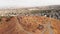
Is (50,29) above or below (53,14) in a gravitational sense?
below

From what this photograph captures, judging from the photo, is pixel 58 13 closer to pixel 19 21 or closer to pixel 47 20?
pixel 47 20

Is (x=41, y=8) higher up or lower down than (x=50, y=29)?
higher up

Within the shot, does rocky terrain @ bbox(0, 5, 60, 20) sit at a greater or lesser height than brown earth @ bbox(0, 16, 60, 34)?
→ greater

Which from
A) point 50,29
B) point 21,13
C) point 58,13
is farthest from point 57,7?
point 21,13

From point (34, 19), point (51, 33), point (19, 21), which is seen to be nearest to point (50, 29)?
point (51, 33)

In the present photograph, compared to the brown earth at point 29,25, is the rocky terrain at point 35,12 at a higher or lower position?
higher

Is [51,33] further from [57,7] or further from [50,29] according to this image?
[57,7]
